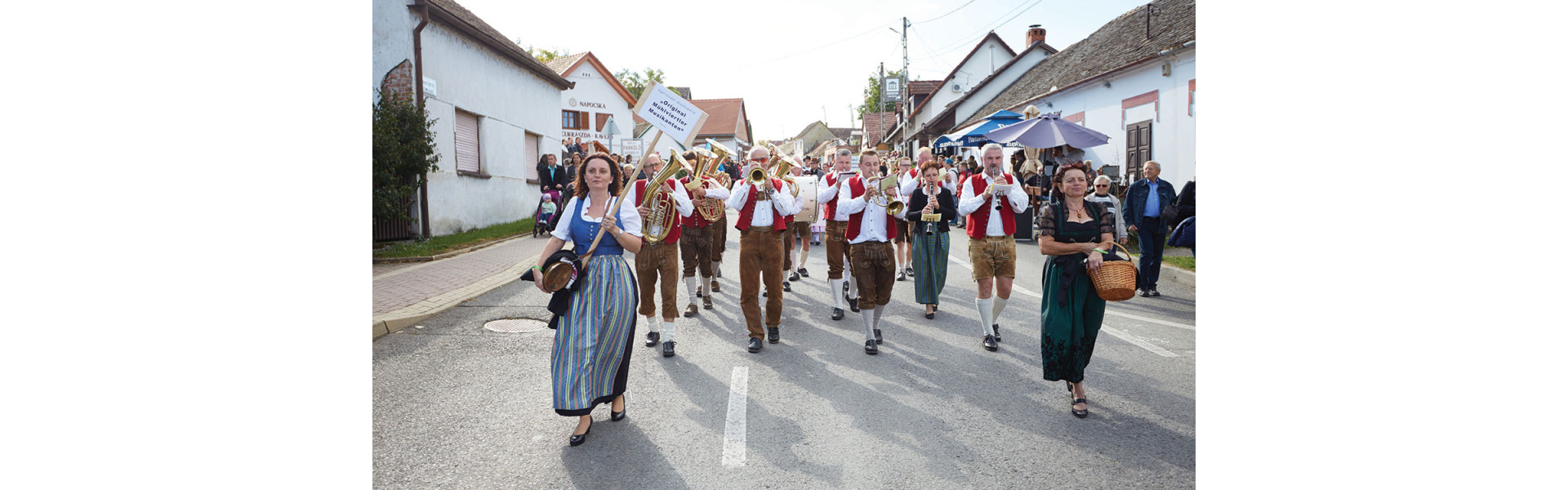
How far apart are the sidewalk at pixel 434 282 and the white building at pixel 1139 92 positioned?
10294 mm

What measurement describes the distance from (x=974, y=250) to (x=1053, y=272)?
1964 mm

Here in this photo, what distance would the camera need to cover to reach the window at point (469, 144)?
51.7 ft

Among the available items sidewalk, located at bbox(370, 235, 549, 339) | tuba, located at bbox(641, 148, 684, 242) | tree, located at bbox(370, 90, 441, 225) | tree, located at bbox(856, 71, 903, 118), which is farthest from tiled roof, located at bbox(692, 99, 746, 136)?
tuba, located at bbox(641, 148, 684, 242)

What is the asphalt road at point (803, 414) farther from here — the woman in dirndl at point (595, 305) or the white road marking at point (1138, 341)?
the woman in dirndl at point (595, 305)

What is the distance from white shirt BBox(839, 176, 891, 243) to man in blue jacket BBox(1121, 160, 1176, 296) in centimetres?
420

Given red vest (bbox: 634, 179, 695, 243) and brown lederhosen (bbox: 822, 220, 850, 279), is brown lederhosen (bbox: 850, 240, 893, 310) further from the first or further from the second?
red vest (bbox: 634, 179, 695, 243)

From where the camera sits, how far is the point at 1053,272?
4770 mm

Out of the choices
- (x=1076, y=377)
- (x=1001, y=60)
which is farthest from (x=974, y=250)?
(x=1001, y=60)

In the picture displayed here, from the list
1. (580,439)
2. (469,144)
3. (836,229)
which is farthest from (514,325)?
(469,144)

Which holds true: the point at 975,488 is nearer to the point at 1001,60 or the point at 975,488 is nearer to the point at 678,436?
the point at 678,436

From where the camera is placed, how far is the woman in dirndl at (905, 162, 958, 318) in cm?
705

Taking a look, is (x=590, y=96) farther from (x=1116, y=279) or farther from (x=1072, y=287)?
(x=1116, y=279)

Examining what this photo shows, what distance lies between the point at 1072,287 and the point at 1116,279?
0.35 m

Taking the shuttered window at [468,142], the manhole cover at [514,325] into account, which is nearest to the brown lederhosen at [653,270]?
the manhole cover at [514,325]
